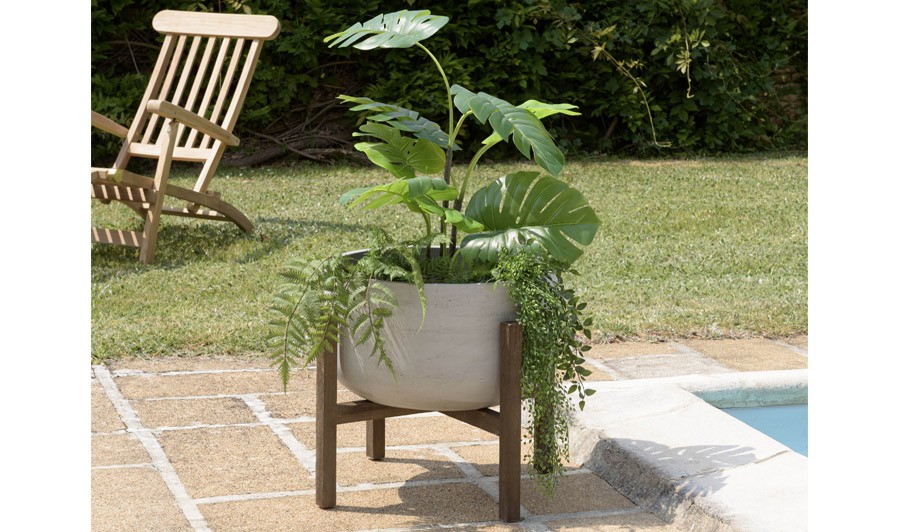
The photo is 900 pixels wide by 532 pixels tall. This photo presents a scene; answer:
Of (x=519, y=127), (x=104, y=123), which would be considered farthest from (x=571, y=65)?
(x=519, y=127)

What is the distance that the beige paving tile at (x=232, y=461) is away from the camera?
250 cm

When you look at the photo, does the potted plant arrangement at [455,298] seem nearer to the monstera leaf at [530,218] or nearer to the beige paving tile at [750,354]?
the monstera leaf at [530,218]

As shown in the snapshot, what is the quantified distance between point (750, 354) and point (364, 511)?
1.81 metres

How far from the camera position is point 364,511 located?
238 centimetres

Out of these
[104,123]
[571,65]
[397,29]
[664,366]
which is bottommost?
[664,366]

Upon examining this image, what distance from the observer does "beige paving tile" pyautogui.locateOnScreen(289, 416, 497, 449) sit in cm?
284

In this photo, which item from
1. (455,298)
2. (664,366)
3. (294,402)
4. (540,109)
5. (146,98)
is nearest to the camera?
(455,298)

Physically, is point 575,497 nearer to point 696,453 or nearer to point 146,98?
point 696,453

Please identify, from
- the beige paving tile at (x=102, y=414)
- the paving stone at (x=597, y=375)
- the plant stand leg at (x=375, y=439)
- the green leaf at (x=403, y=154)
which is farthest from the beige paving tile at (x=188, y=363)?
Answer: the green leaf at (x=403, y=154)

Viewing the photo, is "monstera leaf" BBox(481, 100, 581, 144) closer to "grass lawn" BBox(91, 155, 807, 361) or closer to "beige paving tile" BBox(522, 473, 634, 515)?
"beige paving tile" BBox(522, 473, 634, 515)

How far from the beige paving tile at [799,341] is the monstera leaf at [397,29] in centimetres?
204

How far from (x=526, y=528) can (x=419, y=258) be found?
0.65 meters

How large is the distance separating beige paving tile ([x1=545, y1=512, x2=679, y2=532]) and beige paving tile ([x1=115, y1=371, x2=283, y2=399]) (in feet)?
4.03
